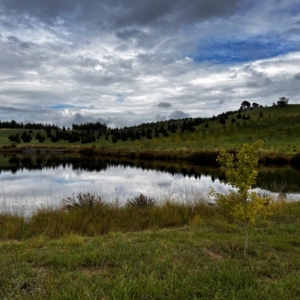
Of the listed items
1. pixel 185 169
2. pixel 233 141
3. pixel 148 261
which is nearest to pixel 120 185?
pixel 185 169

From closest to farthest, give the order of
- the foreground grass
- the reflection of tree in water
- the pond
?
1. the foreground grass
2. the pond
3. the reflection of tree in water

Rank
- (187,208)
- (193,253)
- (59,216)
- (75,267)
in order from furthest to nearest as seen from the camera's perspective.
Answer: (187,208)
(59,216)
(193,253)
(75,267)

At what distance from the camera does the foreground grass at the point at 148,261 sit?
4746 millimetres

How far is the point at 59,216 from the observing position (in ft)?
35.1

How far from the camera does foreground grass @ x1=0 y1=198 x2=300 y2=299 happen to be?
15.6 feet

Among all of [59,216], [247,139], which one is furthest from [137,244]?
[247,139]

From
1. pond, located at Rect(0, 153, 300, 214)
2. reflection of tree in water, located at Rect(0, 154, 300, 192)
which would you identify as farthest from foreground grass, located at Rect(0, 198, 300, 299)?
reflection of tree in water, located at Rect(0, 154, 300, 192)

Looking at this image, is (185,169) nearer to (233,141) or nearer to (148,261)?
(233,141)

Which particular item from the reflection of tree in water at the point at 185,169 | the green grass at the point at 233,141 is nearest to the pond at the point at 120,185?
the reflection of tree in water at the point at 185,169

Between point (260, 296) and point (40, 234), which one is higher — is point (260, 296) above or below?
above

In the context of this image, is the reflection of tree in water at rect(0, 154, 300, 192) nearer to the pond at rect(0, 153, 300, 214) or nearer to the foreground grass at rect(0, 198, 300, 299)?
the pond at rect(0, 153, 300, 214)

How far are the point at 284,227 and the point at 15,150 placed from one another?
80291mm

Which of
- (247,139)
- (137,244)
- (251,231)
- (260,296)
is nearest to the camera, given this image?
(260,296)

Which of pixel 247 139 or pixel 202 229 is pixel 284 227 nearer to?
pixel 202 229
